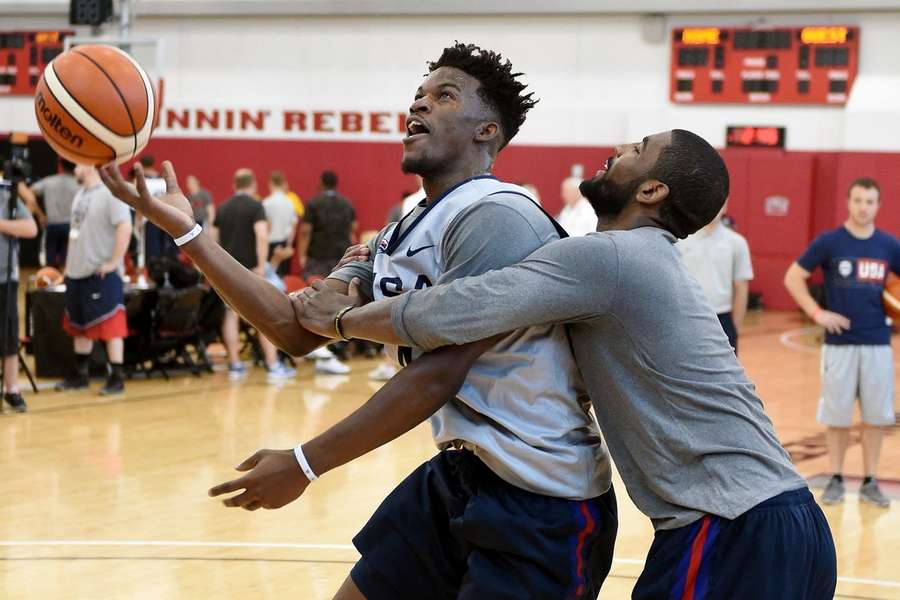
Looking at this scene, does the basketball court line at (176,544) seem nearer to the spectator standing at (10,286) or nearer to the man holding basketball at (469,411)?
the man holding basketball at (469,411)

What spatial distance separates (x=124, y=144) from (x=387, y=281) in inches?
34.6

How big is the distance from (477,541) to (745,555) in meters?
0.63

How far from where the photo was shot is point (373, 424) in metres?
2.91

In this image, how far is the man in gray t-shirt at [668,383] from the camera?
2807 mm

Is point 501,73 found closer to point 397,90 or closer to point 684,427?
point 684,427

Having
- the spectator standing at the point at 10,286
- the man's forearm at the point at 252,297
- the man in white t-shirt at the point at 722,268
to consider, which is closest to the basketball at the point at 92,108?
the man's forearm at the point at 252,297

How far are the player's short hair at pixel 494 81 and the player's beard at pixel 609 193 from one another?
0.30m

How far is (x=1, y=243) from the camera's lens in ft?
31.6

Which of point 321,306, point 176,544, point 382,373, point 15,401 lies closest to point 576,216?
point 382,373

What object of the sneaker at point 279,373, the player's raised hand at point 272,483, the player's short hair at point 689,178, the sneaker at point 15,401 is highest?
the player's short hair at point 689,178

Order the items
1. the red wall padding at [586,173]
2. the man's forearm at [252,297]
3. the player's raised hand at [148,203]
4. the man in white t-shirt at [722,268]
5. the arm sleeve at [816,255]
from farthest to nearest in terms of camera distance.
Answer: the red wall padding at [586,173]
the man in white t-shirt at [722,268]
the arm sleeve at [816,255]
the man's forearm at [252,297]
the player's raised hand at [148,203]

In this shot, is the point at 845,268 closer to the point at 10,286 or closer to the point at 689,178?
the point at 689,178

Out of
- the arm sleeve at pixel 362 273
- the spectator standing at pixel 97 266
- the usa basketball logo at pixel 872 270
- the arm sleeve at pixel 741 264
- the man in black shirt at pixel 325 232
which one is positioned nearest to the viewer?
the arm sleeve at pixel 362 273

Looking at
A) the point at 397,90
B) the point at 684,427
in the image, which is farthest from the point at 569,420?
the point at 397,90
